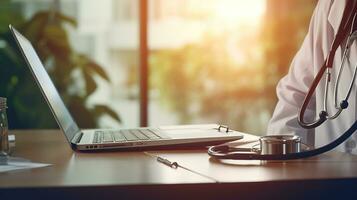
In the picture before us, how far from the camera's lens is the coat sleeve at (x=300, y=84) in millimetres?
1603

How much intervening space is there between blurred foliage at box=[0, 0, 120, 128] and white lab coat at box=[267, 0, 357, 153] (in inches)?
59.2

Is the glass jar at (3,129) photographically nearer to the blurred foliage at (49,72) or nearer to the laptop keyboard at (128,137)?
the laptop keyboard at (128,137)

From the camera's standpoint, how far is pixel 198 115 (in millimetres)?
3484

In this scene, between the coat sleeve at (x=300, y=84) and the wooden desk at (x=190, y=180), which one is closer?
the wooden desk at (x=190, y=180)

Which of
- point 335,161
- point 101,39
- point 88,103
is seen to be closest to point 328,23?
point 335,161

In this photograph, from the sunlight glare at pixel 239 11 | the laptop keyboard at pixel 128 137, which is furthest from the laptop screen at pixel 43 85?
the sunlight glare at pixel 239 11

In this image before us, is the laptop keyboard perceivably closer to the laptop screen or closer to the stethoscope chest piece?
the laptop screen

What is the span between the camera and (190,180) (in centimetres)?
71

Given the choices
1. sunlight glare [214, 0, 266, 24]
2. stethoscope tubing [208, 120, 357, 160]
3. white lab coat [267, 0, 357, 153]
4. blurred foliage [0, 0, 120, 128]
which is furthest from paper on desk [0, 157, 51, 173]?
sunlight glare [214, 0, 266, 24]

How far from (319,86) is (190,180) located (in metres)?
0.98

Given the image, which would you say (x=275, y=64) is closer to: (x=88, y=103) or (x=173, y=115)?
(x=173, y=115)

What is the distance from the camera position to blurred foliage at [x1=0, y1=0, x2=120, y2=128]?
2926 millimetres

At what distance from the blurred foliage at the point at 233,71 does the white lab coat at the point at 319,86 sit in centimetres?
169

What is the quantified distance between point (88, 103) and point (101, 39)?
18.7 inches
